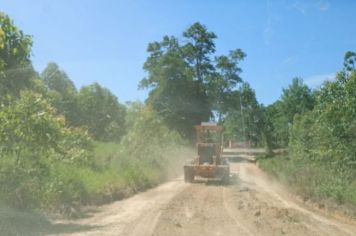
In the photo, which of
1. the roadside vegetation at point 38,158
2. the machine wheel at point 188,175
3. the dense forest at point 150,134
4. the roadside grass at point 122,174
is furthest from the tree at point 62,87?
the machine wheel at point 188,175

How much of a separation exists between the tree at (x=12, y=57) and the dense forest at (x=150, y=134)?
1.1 inches

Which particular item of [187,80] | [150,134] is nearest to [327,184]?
[150,134]

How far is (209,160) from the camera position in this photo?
33.0 metres

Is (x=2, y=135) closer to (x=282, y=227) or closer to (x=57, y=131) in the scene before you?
(x=57, y=131)

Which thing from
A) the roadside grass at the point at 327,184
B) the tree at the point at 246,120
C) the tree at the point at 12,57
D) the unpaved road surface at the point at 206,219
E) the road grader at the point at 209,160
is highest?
the tree at the point at 246,120

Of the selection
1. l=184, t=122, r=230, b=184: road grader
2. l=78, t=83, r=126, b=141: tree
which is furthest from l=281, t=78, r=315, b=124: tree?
l=184, t=122, r=230, b=184: road grader

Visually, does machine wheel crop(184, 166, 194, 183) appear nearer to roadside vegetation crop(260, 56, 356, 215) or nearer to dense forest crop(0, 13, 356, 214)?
dense forest crop(0, 13, 356, 214)

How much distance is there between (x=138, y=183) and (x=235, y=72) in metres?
47.6

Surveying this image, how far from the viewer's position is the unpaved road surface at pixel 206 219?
13.9m

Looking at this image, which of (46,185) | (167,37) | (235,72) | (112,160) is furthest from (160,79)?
(46,185)

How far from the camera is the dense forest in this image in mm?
16109

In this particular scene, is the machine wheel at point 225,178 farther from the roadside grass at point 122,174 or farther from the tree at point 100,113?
the tree at point 100,113

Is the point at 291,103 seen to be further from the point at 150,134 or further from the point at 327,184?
the point at 327,184

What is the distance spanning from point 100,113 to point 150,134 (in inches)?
2056
